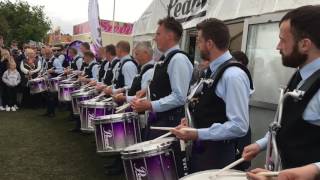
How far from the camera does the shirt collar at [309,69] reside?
2.10 m

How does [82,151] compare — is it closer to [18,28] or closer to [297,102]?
[297,102]

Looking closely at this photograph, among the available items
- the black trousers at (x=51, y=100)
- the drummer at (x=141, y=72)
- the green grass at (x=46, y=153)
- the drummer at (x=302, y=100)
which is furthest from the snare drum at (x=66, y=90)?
the drummer at (x=302, y=100)

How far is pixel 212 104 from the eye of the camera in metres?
3.02

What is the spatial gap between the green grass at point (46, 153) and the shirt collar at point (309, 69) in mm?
4136

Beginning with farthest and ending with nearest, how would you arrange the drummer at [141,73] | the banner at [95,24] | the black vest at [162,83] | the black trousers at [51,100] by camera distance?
the banner at [95,24], the black trousers at [51,100], the drummer at [141,73], the black vest at [162,83]

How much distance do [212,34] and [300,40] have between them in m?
1.10

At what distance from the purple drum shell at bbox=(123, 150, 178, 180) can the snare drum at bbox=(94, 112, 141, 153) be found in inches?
52.0

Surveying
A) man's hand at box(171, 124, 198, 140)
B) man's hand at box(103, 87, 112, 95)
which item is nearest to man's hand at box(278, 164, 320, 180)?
man's hand at box(171, 124, 198, 140)

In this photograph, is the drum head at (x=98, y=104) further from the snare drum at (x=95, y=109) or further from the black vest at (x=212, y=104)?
the black vest at (x=212, y=104)

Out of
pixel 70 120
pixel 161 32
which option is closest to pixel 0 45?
pixel 70 120

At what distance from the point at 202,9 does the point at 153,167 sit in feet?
13.3

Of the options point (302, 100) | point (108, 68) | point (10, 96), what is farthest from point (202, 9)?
point (10, 96)

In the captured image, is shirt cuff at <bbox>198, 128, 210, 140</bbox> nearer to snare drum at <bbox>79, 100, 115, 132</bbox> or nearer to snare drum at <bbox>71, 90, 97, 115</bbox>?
snare drum at <bbox>79, 100, 115, 132</bbox>

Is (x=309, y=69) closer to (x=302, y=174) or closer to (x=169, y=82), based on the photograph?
(x=302, y=174)
